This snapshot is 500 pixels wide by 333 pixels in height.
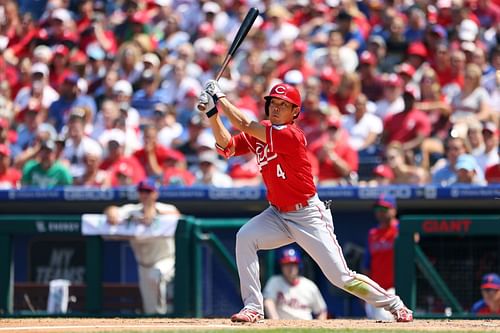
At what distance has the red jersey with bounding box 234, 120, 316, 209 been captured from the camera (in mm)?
6727

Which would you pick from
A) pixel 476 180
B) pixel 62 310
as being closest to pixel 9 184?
pixel 62 310

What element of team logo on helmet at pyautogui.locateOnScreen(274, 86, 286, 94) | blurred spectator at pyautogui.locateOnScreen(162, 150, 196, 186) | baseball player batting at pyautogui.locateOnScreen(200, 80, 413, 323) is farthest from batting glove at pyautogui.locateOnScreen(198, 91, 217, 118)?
blurred spectator at pyautogui.locateOnScreen(162, 150, 196, 186)

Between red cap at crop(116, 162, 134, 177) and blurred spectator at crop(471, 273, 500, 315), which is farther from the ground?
red cap at crop(116, 162, 134, 177)

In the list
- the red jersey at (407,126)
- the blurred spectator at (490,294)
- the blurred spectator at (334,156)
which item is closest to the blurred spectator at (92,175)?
the blurred spectator at (334,156)

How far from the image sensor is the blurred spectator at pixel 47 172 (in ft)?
36.4

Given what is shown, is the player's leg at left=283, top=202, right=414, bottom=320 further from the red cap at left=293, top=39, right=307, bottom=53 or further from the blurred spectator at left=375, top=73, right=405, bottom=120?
the red cap at left=293, top=39, right=307, bottom=53

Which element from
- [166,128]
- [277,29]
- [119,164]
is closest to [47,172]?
[119,164]

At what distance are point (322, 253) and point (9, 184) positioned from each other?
521 centimetres

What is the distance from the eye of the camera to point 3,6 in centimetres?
1527

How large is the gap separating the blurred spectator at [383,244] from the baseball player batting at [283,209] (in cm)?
255

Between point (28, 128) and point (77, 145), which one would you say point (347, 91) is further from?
point (28, 128)

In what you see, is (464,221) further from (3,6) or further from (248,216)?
(3,6)

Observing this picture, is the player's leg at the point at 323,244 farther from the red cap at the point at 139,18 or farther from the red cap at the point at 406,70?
the red cap at the point at 139,18

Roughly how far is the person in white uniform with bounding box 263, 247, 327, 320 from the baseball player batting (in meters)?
2.45
